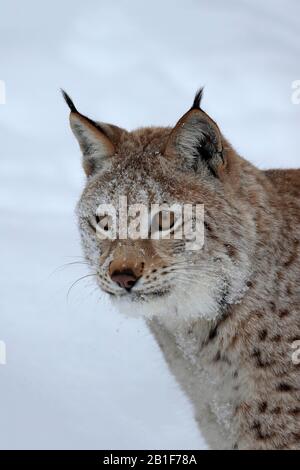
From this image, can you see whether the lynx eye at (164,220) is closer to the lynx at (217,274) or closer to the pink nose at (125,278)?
the lynx at (217,274)

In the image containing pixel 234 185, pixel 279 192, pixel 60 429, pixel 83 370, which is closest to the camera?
pixel 234 185

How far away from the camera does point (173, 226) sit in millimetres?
4242

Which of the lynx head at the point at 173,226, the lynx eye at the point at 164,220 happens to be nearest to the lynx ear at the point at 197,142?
the lynx head at the point at 173,226

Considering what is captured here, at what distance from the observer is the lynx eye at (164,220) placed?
4.23 meters

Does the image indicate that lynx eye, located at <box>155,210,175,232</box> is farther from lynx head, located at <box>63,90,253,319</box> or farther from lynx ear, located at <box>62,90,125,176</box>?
lynx ear, located at <box>62,90,125,176</box>

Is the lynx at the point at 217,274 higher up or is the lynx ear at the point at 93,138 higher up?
the lynx ear at the point at 93,138

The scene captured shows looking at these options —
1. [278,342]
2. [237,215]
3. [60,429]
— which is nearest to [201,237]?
[237,215]

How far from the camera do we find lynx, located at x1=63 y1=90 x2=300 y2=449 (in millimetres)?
4223

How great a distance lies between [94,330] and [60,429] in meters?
1.16

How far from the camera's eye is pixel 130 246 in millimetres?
4191

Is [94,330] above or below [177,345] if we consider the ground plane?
below

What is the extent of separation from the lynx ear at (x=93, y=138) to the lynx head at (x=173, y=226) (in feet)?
0.04

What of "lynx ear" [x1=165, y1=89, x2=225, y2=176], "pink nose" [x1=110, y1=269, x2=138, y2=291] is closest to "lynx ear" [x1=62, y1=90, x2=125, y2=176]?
"lynx ear" [x1=165, y1=89, x2=225, y2=176]

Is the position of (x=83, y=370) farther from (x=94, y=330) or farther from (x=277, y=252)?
(x=277, y=252)
